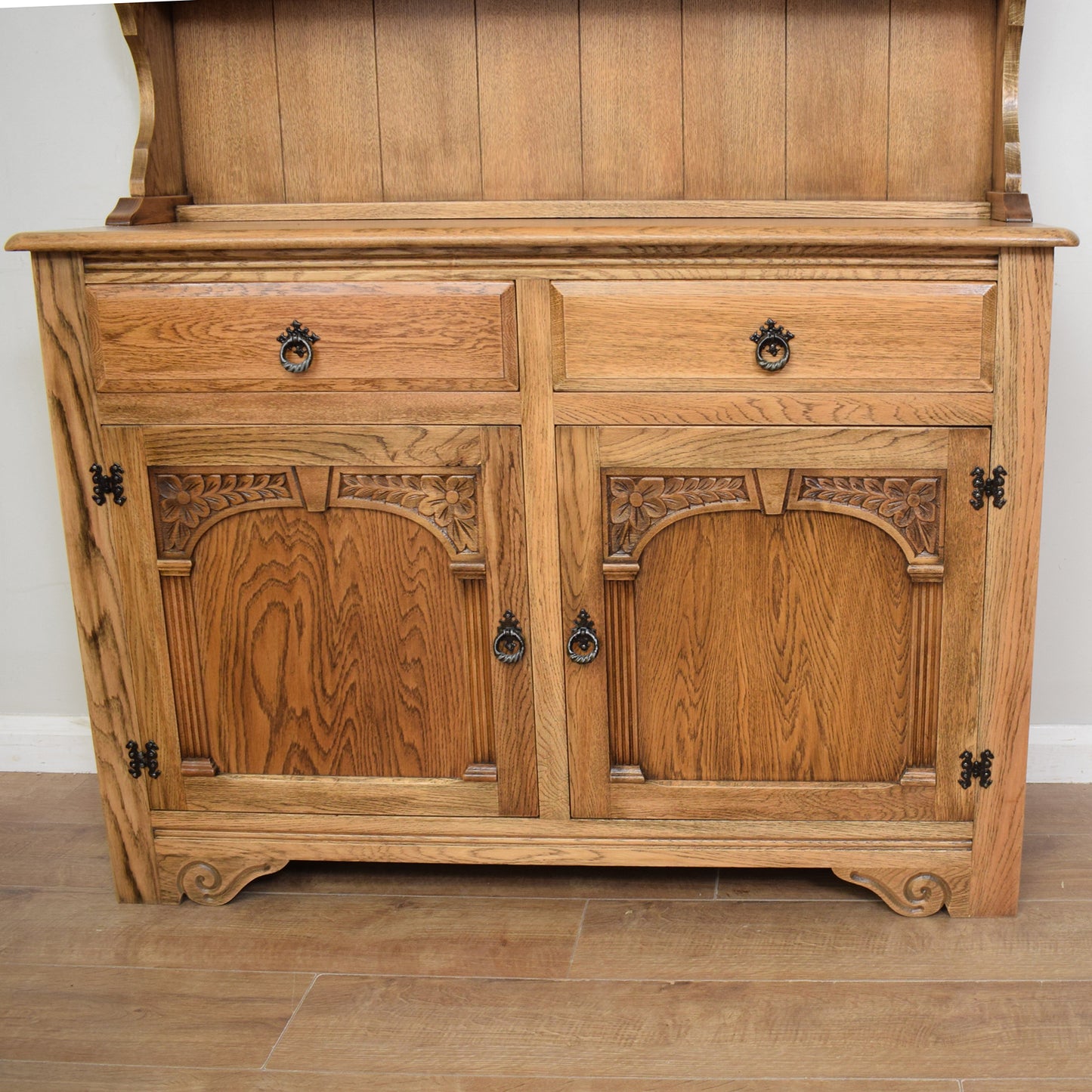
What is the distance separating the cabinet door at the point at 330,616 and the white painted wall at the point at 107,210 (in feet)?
2.15

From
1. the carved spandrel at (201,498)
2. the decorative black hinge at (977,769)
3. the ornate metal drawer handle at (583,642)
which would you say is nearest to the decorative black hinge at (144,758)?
the carved spandrel at (201,498)

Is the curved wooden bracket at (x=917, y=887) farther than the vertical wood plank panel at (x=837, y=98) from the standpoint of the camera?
No

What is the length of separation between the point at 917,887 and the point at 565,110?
1.25 meters

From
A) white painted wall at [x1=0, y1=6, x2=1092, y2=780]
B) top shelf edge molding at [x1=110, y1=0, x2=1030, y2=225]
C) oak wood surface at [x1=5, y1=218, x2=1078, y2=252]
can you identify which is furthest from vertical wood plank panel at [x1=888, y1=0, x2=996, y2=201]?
oak wood surface at [x1=5, y1=218, x2=1078, y2=252]

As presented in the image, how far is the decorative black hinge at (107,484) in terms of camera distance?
1669 mm

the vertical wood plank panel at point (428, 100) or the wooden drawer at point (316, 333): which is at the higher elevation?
the vertical wood plank panel at point (428, 100)

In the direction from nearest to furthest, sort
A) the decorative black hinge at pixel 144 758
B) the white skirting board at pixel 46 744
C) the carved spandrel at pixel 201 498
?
the carved spandrel at pixel 201 498, the decorative black hinge at pixel 144 758, the white skirting board at pixel 46 744

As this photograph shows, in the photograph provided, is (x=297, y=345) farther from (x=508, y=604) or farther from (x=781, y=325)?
(x=781, y=325)

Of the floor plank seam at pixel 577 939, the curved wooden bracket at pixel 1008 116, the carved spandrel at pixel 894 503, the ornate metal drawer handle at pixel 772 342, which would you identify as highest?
the curved wooden bracket at pixel 1008 116

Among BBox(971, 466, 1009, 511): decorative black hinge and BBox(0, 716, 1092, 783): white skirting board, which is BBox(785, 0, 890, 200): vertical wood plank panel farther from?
BBox(0, 716, 1092, 783): white skirting board

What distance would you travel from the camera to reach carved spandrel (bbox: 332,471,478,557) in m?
1.63

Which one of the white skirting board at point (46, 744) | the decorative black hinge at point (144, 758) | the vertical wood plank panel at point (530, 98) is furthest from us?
the white skirting board at point (46, 744)

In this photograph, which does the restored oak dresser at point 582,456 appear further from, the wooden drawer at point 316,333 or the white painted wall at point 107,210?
the white painted wall at point 107,210

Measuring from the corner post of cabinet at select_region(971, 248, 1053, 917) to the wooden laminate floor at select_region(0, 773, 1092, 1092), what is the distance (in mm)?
110
